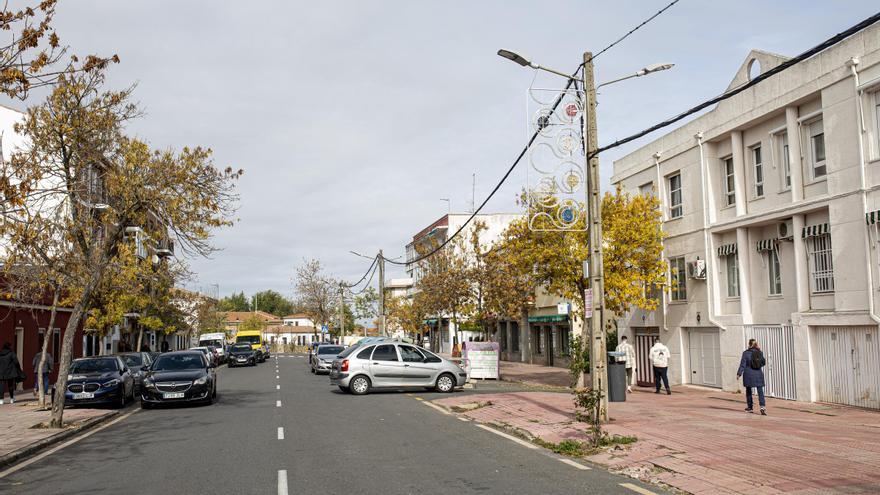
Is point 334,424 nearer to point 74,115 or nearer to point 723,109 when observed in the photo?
point 74,115

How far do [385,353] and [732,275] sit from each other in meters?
11.1

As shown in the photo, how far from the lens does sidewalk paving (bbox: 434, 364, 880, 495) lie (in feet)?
29.6

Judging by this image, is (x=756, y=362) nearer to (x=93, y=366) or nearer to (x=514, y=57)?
(x=514, y=57)

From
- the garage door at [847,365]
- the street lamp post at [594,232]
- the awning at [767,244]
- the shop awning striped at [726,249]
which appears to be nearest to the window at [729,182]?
the shop awning striped at [726,249]

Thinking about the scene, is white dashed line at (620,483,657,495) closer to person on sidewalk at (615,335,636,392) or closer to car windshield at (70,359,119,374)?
person on sidewalk at (615,335,636,392)

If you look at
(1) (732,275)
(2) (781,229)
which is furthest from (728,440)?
(1) (732,275)

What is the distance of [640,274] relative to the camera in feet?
78.6

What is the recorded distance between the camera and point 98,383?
2023 centimetres

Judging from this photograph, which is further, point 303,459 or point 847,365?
point 847,365

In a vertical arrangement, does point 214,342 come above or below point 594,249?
below

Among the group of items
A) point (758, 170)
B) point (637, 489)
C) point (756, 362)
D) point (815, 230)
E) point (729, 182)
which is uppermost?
point (758, 170)

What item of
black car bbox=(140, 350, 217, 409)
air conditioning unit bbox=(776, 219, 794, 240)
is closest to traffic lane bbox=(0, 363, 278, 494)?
black car bbox=(140, 350, 217, 409)

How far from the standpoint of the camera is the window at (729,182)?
23.3 m

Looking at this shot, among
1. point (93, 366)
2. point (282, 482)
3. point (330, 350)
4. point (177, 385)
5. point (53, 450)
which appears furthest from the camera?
point (330, 350)
